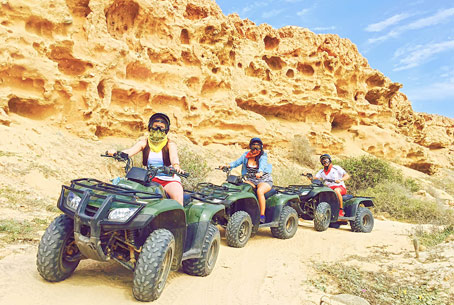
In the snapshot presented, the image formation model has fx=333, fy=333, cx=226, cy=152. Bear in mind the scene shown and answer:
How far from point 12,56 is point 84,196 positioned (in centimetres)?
1213

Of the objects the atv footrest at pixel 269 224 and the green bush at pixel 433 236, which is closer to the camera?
the atv footrest at pixel 269 224

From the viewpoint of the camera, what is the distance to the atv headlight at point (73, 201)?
10.9ft

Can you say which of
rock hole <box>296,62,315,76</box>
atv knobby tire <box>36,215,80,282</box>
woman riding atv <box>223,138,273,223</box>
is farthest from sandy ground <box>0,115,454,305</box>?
rock hole <box>296,62,315,76</box>

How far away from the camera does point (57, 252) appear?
10.8ft

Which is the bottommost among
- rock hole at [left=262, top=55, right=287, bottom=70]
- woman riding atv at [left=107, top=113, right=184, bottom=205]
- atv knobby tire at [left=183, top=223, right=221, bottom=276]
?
atv knobby tire at [left=183, top=223, right=221, bottom=276]

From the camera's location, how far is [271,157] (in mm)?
21641

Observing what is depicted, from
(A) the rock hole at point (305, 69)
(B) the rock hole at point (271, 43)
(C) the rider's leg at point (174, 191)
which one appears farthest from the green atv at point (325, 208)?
(B) the rock hole at point (271, 43)

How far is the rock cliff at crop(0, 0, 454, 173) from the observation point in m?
13.4

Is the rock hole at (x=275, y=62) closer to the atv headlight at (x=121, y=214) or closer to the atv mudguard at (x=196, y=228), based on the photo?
the atv mudguard at (x=196, y=228)

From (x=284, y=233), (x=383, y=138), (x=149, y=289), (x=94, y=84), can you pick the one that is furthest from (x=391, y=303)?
(x=383, y=138)

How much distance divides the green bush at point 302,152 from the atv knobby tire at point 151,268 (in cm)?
1987

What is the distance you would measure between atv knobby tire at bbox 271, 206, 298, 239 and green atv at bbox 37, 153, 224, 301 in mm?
3041

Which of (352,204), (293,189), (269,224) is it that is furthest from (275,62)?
(269,224)

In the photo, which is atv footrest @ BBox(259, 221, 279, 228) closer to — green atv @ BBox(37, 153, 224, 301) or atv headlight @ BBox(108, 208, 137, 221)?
green atv @ BBox(37, 153, 224, 301)
